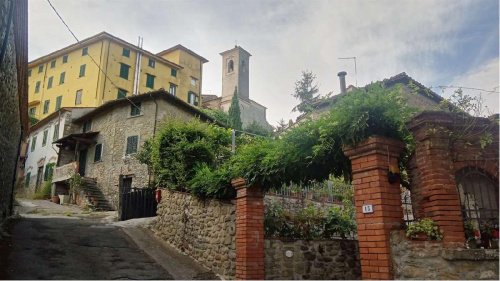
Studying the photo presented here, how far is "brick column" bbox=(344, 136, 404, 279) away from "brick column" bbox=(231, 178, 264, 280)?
2.87 m

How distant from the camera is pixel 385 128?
16.9ft

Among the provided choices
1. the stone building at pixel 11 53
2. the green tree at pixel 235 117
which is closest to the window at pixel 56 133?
the green tree at pixel 235 117

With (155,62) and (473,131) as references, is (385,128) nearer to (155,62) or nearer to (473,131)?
(473,131)

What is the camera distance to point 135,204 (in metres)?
14.5

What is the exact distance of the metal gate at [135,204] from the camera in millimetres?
14469

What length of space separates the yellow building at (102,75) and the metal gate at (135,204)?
20280mm

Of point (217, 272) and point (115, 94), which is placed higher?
point (115, 94)

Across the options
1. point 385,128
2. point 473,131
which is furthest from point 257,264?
point 473,131

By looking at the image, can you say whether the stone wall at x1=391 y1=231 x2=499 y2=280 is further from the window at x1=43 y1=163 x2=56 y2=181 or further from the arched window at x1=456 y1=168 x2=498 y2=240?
the window at x1=43 y1=163 x2=56 y2=181

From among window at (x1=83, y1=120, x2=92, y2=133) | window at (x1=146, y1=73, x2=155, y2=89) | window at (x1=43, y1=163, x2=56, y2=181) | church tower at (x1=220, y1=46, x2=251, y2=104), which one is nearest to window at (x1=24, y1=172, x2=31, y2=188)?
window at (x1=43, y1=163, x2=56, y2=181)

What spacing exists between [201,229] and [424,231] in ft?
19.6

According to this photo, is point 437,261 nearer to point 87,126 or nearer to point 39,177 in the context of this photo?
point 87,126

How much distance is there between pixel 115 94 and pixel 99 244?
89.2 feet

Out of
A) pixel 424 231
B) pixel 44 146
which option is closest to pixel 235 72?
pixel 44 146
